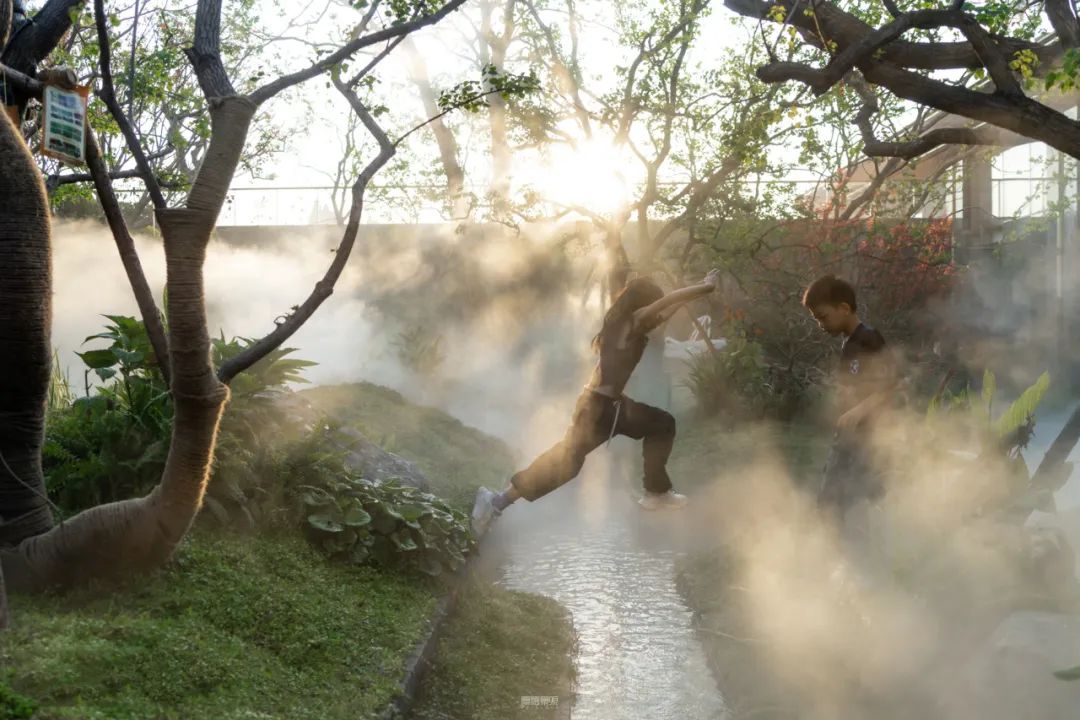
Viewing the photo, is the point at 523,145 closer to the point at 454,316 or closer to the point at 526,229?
the point at 526,229

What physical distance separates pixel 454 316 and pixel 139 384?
60.9ft

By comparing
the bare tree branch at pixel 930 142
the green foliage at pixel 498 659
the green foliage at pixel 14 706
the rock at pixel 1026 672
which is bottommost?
the green foliage at pixel 498 659

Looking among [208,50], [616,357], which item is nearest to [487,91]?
[208,50]

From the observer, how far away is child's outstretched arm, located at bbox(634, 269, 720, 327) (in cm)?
669

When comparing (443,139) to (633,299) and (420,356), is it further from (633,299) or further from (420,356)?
(633,299)

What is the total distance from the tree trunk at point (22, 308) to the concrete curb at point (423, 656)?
6.57 ft

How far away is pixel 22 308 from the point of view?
4.50 metres

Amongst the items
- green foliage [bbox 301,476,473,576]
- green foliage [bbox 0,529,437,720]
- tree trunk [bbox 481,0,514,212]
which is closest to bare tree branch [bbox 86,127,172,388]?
green foliage [bbox 0,529,437,720]

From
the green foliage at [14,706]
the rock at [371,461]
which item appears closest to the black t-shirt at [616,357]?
the rock at [371,461]

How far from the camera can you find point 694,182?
14.7 m

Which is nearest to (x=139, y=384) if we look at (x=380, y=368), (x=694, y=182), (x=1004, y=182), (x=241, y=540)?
(x=241, y=540)

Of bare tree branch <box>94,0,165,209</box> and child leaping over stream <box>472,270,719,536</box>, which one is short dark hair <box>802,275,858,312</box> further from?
bare tree branch <box>94,0,165,209</box>

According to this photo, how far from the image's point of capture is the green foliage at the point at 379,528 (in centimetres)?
632

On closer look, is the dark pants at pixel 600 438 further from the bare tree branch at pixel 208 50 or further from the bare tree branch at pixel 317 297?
the bare tree branch at pixel 208 50
